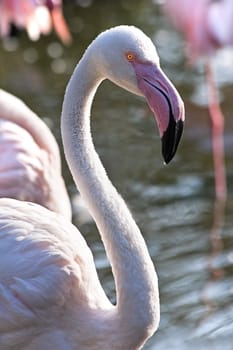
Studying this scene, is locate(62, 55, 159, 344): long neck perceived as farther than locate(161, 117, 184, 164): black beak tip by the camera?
Yes

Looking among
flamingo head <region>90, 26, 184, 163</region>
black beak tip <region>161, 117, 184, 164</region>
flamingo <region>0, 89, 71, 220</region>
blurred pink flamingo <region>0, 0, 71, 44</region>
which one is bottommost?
blurred pink flamingo <region>0, 0, 71, 44</region>

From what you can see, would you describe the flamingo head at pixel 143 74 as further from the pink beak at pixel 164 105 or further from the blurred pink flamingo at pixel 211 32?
the blurred pink flamingo at pixel 211 32

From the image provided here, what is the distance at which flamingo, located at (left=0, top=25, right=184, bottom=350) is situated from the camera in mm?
3096

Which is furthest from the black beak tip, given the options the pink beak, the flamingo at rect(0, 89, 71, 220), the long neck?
the flamingo at rect(0, 89, 71, 220)

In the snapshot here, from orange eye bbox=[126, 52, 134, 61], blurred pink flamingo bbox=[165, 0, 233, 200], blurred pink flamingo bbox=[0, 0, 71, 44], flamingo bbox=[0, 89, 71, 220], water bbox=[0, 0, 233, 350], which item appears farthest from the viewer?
blurred pink flamingo bbox=[165, 0, 233, 200]

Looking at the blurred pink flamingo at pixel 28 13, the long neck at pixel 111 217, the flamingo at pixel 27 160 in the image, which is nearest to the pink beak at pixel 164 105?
the long neck at pixel 111 217

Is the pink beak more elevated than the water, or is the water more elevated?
the pink beak

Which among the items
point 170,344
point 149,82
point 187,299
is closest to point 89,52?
point 149,82

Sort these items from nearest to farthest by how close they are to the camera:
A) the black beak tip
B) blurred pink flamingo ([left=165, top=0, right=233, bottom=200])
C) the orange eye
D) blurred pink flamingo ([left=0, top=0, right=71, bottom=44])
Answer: the black beak tip → the orange eye → blurred pink flamingo ([left=0, top=0, right=71, bottom=44]) → blurred pink flamingo ([left=165, top=0, right=233, bottom=200])

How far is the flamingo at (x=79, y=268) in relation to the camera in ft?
10.2

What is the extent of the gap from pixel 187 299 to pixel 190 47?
2279 millimetres

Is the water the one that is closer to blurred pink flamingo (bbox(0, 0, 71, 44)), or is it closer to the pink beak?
blurred pink flamingo (bbox(0, 0, 71, 44))

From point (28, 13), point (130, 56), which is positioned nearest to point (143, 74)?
point (130, 56)

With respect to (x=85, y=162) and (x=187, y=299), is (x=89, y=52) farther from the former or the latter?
(x=187, y=299)
